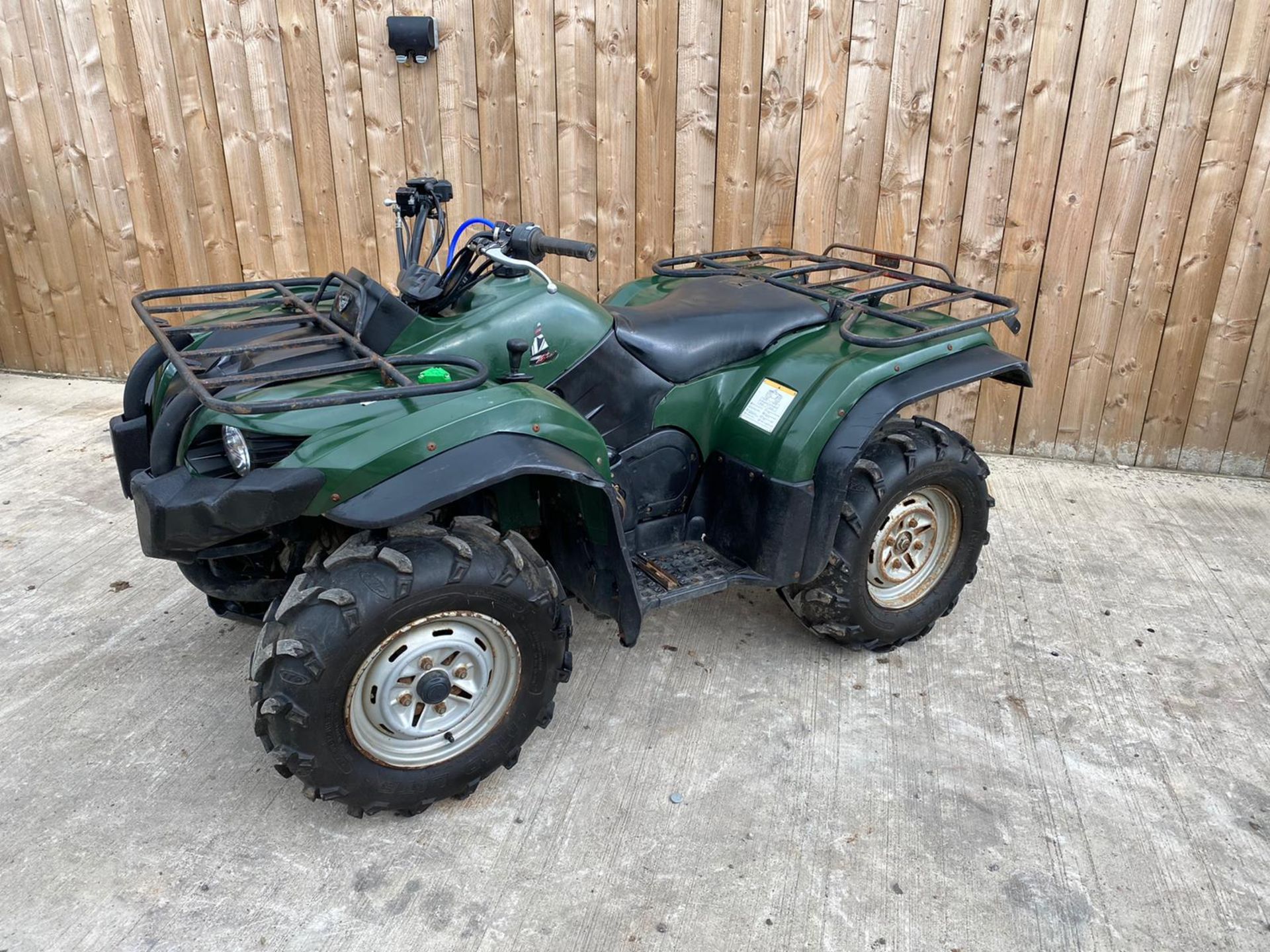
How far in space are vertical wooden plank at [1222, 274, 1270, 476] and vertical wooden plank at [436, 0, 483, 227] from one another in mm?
3893

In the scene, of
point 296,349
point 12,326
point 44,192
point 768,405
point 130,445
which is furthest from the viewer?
point 12,326

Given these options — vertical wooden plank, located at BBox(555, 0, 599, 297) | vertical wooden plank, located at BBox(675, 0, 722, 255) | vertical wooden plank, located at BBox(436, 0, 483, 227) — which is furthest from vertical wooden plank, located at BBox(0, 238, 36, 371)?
vertical wooden plank, located at BBox(675, 0, 722, 255)

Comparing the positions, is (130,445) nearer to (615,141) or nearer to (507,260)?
(507,260)

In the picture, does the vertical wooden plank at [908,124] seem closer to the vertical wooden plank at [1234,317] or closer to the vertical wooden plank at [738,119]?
the vertical wooden plank at [738,119]

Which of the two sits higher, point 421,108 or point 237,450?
point 421,108

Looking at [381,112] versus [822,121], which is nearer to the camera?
[822,121]

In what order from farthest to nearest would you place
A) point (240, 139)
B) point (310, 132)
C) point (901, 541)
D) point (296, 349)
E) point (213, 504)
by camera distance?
point (240, 139) < point (310, 132) < point (901, 541) < point (296, 349) < point (213, 504)

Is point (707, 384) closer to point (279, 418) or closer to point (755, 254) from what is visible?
point (755, 254)

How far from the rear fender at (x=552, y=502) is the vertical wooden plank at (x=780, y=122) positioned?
2602 millimetres

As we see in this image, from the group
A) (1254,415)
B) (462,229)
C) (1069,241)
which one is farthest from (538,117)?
(1254,415)

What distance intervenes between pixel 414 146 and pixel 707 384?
2787 millimetres

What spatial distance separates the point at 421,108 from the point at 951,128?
261 cm

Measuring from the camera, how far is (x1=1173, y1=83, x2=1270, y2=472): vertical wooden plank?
4477 millimetres

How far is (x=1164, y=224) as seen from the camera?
15.1 feet
